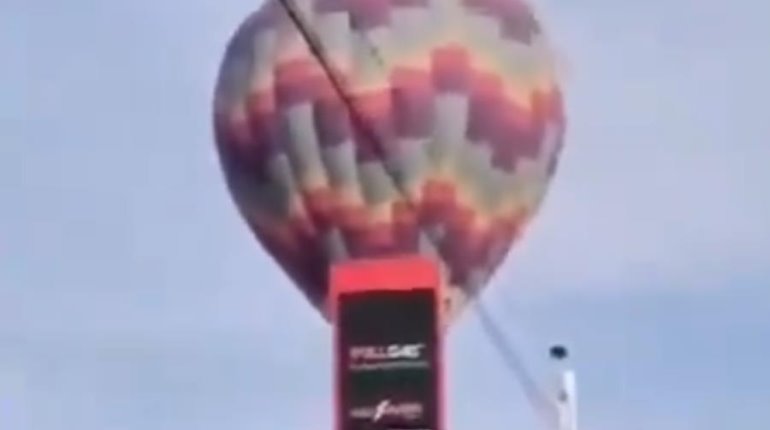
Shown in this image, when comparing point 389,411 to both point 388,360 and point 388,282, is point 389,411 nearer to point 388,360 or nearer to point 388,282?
point 388,360

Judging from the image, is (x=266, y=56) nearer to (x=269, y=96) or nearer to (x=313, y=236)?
(x=269, y=96)

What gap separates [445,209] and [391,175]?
92 cm

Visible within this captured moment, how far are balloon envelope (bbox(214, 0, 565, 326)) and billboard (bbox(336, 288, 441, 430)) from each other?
1.01 metres

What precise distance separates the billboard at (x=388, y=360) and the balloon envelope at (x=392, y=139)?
39.7 inches

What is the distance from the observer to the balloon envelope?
106ft

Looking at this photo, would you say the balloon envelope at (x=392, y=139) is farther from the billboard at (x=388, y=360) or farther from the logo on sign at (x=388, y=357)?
the logo on sign at (x=388, y=357)

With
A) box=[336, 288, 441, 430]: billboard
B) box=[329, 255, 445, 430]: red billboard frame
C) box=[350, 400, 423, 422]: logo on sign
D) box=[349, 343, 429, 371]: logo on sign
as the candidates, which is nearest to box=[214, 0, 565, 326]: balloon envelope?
box=[329, 255, 445, 430]: red billboard frame

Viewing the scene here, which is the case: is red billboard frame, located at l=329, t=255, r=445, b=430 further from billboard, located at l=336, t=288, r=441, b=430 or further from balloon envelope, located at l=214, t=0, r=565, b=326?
balloon envelope, located at l=214, t=0, r=565, b=326

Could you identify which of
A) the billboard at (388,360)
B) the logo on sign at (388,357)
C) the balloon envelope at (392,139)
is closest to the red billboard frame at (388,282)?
the billboard at (388,360)

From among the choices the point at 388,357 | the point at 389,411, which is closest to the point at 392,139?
the point at 388,357

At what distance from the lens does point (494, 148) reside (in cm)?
3266

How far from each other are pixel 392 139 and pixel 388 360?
3.30 metres

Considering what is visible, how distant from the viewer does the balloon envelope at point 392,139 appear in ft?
106

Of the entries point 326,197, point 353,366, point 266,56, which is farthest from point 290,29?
point 353,366
